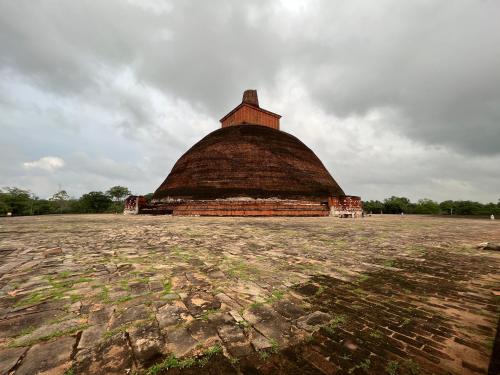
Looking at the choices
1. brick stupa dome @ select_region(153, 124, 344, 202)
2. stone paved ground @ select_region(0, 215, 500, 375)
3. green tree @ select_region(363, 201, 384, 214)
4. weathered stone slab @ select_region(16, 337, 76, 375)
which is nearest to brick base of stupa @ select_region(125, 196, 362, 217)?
brick stupa dome @ select_region(153, 124, 344, 202)

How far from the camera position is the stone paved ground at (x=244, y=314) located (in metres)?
1.68

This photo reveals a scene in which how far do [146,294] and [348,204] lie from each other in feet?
61.8

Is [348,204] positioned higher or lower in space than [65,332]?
higher

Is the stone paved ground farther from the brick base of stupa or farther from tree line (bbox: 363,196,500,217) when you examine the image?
tree line (bbox: 363,196,500,217)

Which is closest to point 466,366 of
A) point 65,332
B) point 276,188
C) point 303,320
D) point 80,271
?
point 303,320

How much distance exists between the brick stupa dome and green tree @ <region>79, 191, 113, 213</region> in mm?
25890

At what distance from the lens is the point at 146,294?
272 centimetres

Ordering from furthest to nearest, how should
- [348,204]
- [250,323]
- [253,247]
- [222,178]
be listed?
[222,178] → [348,204] → [253,247] → [250,323]

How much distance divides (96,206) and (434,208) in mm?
75408

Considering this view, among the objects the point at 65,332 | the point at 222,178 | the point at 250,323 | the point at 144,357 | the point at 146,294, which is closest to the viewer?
the point at 144,357

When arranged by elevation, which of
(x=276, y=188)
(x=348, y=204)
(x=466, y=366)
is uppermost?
(x=276, y=188)

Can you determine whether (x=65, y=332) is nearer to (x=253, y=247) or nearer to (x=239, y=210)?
(x=253, y=247)

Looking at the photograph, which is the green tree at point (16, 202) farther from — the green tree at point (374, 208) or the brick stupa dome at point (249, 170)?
the green tree at point (374, 208)

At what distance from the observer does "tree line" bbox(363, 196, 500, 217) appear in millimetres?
49188
